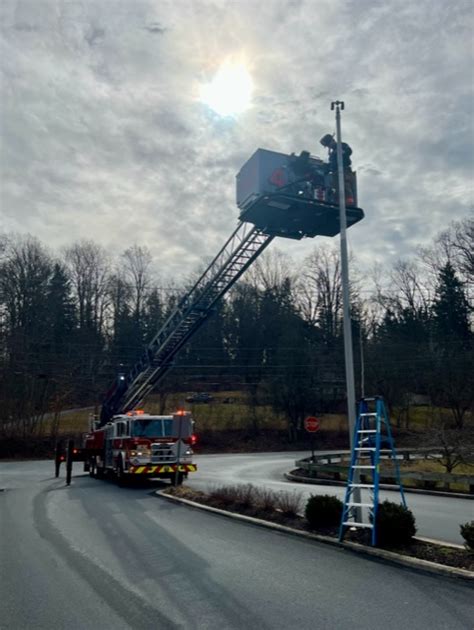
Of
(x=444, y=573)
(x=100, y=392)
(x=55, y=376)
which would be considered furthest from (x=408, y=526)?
(x=100, y=392)

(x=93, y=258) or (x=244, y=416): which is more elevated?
Answer: (x=93, y=258)

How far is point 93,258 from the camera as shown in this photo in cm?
7225

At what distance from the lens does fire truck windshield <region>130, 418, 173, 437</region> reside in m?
20.8

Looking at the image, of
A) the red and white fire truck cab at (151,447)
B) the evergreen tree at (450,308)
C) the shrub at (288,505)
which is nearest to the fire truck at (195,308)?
the red and white fire truck cab at (151,447)

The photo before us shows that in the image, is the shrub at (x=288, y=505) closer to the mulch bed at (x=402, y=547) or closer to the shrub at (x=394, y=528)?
the mulch bed at (x=402, y=547)

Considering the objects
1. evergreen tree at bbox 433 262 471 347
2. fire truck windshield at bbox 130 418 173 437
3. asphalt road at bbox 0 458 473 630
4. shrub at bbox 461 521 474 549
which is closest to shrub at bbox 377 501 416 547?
asphalt road at bbox 0 458 473 630

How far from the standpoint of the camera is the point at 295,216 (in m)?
14.1

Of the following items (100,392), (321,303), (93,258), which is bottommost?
(100,392)

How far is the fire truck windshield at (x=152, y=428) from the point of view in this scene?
20766 millimetres

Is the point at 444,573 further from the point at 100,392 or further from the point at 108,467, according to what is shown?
the point at 100,392

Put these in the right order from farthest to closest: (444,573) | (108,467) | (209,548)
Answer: (108,467), (209,548), (444,573)

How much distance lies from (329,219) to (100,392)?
48058 millimetres

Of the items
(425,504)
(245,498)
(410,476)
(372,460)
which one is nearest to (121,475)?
(245,498)

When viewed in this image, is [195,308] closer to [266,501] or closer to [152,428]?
[152,428]
